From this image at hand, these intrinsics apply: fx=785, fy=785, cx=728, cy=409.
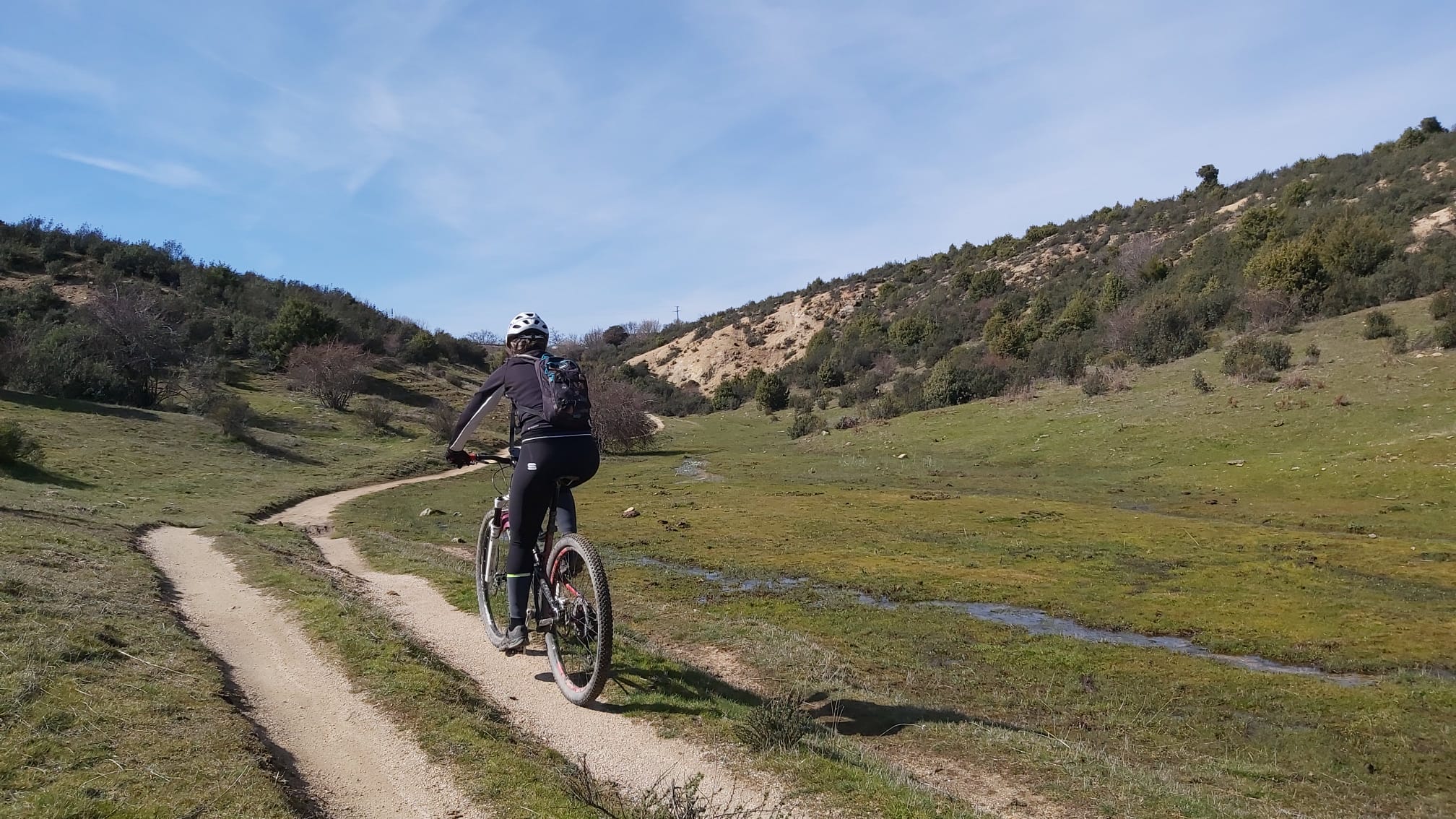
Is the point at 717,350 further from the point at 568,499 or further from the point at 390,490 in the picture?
the point at 568,499

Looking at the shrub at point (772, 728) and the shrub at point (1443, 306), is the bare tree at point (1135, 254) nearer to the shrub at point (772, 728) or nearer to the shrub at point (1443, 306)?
the shrub at point (1443, 306)

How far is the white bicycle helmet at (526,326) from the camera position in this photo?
6809 millimetres

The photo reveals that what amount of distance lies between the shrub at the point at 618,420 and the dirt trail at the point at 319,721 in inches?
1398

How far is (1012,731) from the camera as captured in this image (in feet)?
22.6

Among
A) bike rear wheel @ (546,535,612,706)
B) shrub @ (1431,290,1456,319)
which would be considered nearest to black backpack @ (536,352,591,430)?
bike rear wheel @ (546,535,612,706)

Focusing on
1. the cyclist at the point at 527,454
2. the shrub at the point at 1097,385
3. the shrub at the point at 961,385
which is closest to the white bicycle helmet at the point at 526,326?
the cyclist at the point at 527,454

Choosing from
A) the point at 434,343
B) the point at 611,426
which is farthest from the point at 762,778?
the point at 434,343

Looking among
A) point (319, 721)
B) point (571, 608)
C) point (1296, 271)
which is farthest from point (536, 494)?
point (1296, 271)

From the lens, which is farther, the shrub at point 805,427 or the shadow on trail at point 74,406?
the shrub at point 805,427

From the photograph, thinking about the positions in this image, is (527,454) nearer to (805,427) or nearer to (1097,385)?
(1097,385)

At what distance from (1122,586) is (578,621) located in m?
10.5

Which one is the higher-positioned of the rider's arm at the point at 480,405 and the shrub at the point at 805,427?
the rider's arm at the point at 480,405

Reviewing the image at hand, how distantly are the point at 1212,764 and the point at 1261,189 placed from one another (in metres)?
79.2

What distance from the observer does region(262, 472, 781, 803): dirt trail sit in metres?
5.02
